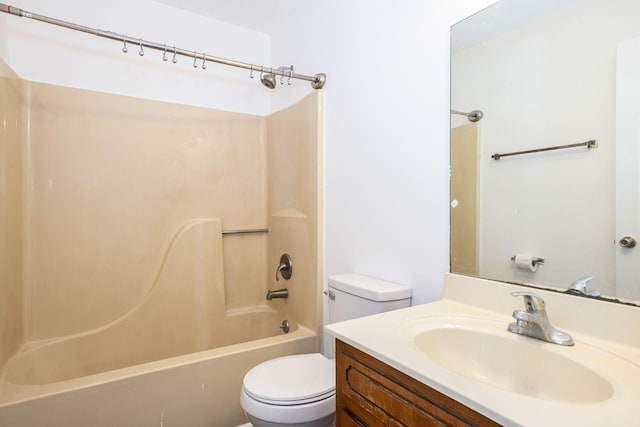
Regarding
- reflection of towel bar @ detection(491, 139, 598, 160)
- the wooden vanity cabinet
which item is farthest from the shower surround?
reflection of towel bar @ detection(491, 139, 598, 160)

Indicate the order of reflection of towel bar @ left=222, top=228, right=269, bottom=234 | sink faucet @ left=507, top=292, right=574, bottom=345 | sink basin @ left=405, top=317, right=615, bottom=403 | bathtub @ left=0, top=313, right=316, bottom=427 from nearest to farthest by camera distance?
1. sink basin @ left=405, top=317, right=615, bottom=403
2. sink faucet @ left=507, top=292, right=574, bottom=345
3. bathtub @ left=0, top=313, right=316, bottom=427
4. reflection of towel bar @ left=222, top=228, right=269, bottom=234

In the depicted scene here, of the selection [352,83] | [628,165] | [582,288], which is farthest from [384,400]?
[352,83]

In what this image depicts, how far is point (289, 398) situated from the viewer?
116 cm

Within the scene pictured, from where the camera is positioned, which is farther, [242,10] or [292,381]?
[242,10]

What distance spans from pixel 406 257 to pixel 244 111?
1.69 metres

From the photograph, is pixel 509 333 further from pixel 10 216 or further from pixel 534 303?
pixel 10 216

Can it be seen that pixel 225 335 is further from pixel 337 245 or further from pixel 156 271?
pixel 337 245

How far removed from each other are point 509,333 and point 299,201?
146 cm

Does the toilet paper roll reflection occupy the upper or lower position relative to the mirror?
lower

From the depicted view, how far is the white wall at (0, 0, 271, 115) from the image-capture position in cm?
185

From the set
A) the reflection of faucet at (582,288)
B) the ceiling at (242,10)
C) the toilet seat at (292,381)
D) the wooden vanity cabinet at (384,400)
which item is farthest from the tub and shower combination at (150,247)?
the reflection of faucet at (582,288)

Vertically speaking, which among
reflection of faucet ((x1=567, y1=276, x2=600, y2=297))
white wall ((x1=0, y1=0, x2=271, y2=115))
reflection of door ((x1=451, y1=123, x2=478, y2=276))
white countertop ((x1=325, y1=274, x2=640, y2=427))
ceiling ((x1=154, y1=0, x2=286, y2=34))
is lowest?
white countertop ((x1=325, y1=274, x2=640, y2=427))

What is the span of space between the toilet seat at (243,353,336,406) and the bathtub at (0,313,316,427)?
1.07 ft

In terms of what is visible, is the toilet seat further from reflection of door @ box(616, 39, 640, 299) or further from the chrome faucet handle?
reflection of door @ box(616, 39, 640, 299)
